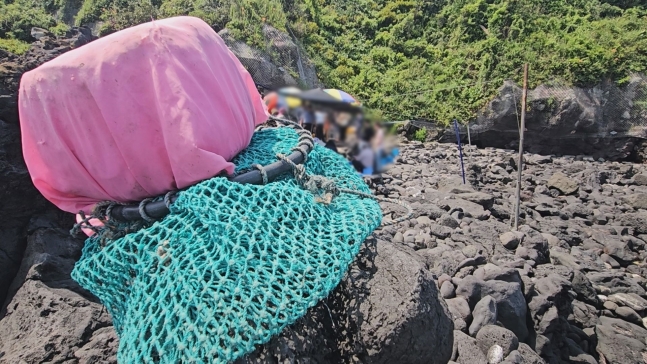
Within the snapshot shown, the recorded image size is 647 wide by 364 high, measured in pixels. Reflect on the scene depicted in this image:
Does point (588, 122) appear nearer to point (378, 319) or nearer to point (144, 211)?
point (378, 319)

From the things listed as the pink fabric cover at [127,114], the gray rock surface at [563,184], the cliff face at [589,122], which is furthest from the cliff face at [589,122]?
the pink fabric cover at [127,114]

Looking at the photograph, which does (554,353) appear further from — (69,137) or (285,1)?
(69,137)

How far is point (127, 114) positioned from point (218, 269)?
621 millimetres

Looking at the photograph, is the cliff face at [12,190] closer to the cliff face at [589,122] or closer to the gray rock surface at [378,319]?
the gray rock surface at [378,319]

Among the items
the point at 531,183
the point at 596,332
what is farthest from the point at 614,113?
the point at 596,332

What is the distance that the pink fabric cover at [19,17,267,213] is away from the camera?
145 cm

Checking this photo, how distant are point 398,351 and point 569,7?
71.5ft

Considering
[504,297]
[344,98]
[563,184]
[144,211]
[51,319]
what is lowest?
[563,184]

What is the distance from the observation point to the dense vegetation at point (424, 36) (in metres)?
1.23

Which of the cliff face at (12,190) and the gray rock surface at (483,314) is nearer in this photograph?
the gray rock surface at (483,314)

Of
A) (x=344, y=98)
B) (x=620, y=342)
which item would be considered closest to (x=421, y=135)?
(x=344, y=98)

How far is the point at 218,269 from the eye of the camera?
1384mm

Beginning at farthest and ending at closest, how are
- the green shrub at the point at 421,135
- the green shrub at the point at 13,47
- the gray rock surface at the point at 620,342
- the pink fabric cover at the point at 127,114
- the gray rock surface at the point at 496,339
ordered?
the green shrub at the point at 13,47 → the gray rock surface at the point at 620,342 → the gray rock surface at the point at 496,339 → the pink fabric cover at the point at 127,114 → the green shrub at the point at 421,135

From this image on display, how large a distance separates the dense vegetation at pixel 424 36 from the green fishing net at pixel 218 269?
0.58 metres
